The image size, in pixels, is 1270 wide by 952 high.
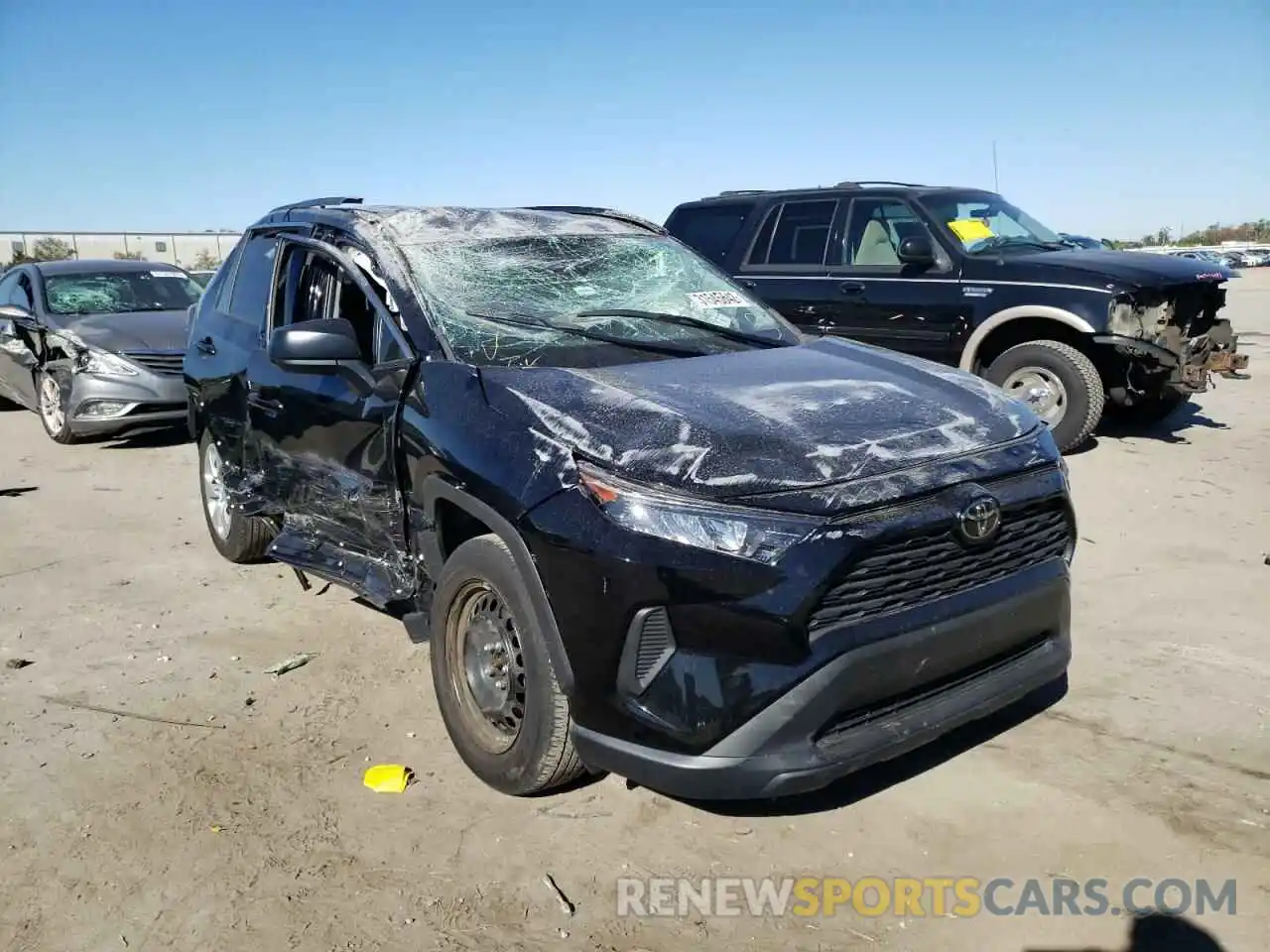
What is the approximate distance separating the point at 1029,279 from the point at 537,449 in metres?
6.08

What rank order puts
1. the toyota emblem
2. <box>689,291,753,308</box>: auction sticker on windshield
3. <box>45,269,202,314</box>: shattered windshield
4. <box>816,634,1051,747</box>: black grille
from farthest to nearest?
<box>45,269,202,314</box>: shattered windshield
<box>689,291,753,308</box>: auction sticker on windshield
the toyota emblem
<box>816,634,1051,747</box>: black grille

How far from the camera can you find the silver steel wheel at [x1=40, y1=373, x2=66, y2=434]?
946 cm

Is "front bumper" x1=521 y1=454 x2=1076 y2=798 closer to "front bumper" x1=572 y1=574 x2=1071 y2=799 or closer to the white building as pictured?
"front bumper" x1=572 y1=574 x2=1071 y2=799

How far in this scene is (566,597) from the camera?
9.14ft

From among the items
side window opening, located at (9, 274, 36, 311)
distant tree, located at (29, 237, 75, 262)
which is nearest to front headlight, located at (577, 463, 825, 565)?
side window opening, located at (9, 274, 36, 311)

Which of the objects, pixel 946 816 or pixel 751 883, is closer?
pixel 751 883

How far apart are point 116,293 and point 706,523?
31.6ft

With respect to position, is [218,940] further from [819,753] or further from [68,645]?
[68,645]

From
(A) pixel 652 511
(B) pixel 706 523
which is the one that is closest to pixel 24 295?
(A) pixel 652 511

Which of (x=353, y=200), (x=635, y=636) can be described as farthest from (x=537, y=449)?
(x=353, y=200)

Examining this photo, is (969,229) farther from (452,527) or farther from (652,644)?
(652,644)

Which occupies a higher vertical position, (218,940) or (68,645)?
(218,940)

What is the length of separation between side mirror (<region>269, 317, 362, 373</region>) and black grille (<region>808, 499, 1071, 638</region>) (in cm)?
206

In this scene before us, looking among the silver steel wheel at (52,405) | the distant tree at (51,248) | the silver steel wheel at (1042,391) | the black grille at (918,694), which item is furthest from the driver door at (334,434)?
the distant tree at (51,248)
